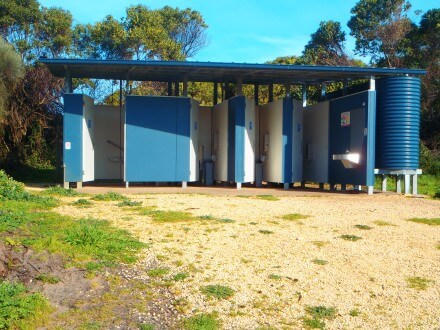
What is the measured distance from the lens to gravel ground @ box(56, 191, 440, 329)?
5703 mm

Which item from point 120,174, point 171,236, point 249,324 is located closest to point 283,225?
point 171,236

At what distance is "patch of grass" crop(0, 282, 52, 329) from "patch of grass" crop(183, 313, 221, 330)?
1.42 meters

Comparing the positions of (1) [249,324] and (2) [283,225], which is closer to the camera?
(1) [249,324]

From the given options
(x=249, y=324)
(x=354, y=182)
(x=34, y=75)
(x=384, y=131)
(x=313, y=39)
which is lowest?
(x=249, y=324)

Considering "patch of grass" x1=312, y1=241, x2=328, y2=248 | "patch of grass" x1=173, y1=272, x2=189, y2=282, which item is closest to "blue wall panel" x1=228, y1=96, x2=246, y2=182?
"patch of grass" x1=312, y1=241, x2=328, y2=248

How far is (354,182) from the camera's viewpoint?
17.3m

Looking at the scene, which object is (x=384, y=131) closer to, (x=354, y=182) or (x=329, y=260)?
(x=354, y=182)

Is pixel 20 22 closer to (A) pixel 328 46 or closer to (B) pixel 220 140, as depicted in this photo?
(B) pixel 220 140

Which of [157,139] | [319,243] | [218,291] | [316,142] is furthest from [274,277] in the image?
[316,142]

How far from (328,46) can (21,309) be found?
39.1 metres

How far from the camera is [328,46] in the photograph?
41.4 meters

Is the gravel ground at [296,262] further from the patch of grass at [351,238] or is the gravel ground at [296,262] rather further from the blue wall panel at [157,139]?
the blue wall panel at [157,139]

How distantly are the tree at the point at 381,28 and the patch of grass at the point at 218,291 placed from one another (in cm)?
2922

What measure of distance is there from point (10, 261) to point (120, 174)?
14.7 m
